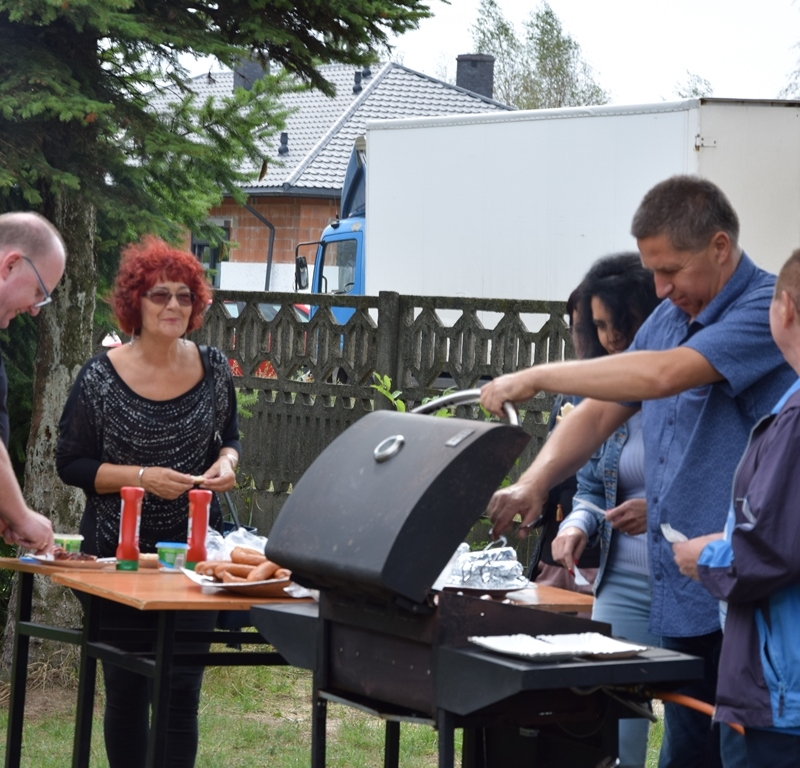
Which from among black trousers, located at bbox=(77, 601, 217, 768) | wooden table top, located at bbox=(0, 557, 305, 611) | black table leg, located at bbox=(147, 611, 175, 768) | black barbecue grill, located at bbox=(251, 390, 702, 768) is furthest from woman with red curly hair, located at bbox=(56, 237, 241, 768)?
black barbecue grill, located at bbox=(251, 390, 702, 768)

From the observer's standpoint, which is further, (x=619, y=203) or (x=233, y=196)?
(x=619, y=203)

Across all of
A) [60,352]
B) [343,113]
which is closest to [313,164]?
[343,113]

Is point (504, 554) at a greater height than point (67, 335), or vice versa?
point (67, 335)

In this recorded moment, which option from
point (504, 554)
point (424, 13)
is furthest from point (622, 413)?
point (424, 13)

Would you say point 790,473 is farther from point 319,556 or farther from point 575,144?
point 575,144

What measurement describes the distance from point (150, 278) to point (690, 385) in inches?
85.9

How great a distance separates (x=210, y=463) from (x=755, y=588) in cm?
250

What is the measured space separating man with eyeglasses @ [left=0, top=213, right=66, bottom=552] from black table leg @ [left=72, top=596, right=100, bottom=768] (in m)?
0.25

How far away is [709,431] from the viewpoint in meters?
3.24

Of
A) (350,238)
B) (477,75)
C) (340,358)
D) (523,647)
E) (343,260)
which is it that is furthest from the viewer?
(477,75)

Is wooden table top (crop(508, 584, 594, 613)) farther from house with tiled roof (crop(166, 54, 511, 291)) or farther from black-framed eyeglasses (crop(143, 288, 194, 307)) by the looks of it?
house with tiled roof (crop(166, 54, 511, 291))

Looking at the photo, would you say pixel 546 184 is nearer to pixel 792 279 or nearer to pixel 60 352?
pixel 60 352

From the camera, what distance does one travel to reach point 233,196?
22.1 feet

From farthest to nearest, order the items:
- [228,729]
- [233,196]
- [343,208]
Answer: [343,208] < [233,196] < [228,729]
